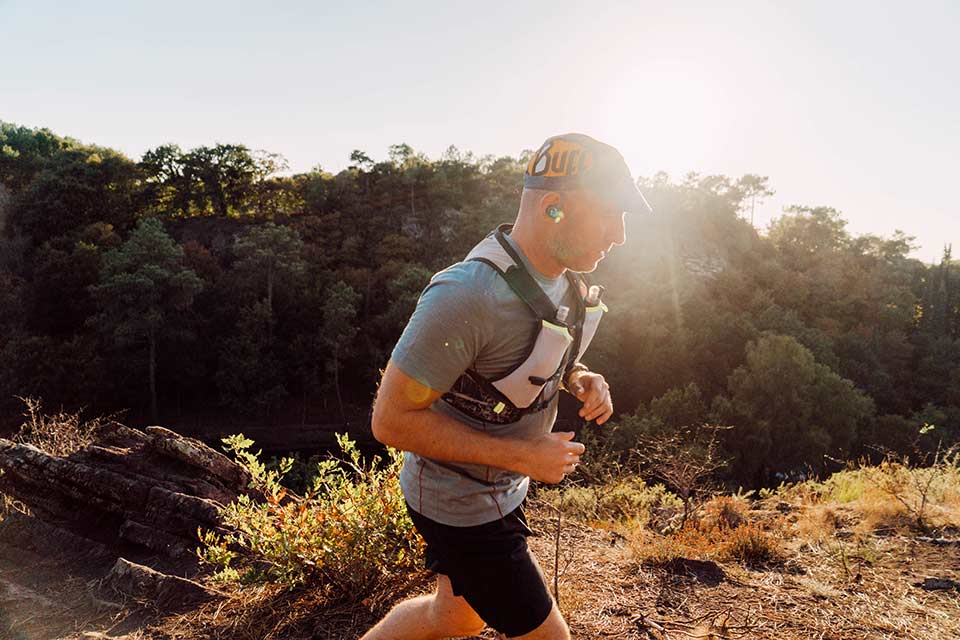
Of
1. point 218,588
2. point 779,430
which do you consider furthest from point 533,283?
point 779,430

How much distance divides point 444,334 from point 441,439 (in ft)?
0.81

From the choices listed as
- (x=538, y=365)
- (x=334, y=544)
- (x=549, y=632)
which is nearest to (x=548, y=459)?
(x=538, y=365)

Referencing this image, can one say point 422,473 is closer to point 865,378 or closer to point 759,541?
point 759,541

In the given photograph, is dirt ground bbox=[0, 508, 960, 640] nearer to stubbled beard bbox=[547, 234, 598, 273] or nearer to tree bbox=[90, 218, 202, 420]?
stubbled beard bbox=[547, 234, 598, 273]

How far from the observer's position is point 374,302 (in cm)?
3186

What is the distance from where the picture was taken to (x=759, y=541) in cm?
381

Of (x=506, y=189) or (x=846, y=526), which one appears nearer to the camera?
(x=846, y=526)

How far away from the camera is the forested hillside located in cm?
2362

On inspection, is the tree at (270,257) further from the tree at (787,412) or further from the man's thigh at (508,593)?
the man's thigh at (508,593)

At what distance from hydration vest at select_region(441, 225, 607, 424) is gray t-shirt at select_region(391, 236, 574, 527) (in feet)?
0.06

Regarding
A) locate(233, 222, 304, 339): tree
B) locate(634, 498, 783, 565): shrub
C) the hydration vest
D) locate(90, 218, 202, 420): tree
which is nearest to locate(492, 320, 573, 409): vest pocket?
the hydration vest

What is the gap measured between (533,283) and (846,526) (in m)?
4.56

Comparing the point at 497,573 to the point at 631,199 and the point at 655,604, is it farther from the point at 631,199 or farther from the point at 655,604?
the point at 655,604

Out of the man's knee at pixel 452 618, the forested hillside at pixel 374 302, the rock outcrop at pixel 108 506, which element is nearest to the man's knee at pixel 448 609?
the man's knee at pixel 452 618
